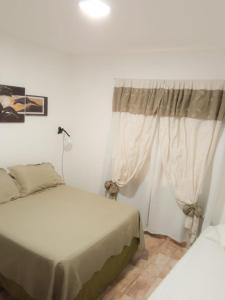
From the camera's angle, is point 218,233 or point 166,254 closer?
point 218,233

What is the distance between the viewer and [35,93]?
319cm

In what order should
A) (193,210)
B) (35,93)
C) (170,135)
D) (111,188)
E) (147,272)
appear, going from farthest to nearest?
(111,188) → (35,93) → (170,135) → (193,210) → (147,272)

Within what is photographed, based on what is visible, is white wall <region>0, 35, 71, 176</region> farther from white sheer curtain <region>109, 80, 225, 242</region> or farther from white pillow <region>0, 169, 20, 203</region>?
white sheer curtain <region>109, 80, 225, 242</region>

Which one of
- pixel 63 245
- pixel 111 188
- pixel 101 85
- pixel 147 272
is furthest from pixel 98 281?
pixel 101 85

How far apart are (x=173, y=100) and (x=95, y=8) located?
145 centimetres

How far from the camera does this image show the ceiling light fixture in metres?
1.70

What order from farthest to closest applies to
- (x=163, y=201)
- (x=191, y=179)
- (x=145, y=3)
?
1. (x=163, y=201)
2. (x=191, y=179)
3. (x=145, y=3)

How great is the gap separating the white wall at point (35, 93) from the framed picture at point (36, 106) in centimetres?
7

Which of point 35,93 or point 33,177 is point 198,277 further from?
point 35,93

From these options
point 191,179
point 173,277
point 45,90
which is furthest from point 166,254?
point 45,90

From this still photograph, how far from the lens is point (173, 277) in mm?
1741

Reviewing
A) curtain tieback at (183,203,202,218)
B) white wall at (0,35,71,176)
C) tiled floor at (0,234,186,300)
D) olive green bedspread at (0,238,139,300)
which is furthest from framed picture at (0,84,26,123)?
curtain tieback at (183,203,202,218)

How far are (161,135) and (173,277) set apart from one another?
5.51 feet

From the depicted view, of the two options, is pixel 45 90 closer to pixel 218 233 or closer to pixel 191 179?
pixel 191 179
